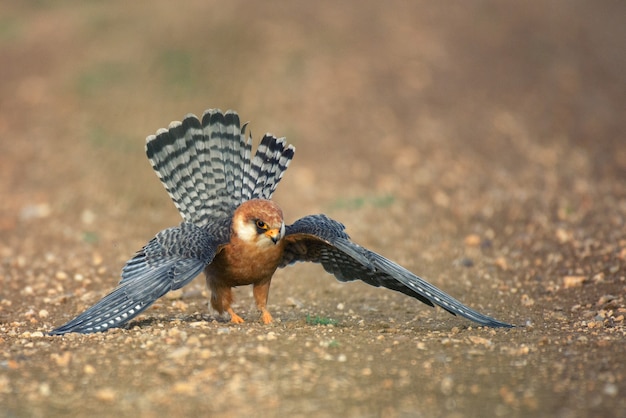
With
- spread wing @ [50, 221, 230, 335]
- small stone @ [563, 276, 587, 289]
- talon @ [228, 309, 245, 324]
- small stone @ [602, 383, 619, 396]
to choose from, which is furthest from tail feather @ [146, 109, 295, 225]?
small stone @ [602, 383, 619, 396]

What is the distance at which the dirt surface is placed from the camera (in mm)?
6043

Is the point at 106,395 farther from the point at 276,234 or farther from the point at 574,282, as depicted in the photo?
the point at 574,282

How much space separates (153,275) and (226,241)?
2.69 feet

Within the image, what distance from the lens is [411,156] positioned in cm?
1457

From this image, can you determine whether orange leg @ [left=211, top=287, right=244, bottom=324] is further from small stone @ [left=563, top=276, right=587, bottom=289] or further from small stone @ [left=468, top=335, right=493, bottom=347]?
small stone @ [left=563, top=276, right=587, bottom=289]

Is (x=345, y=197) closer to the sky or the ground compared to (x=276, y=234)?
closer to the sky

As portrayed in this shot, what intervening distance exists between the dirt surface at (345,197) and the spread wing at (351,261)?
31 centimetres

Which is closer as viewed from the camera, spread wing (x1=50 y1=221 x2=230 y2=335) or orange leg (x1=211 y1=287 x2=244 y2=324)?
spread wing (x1=50 y1=221 x2=230 y2=335)

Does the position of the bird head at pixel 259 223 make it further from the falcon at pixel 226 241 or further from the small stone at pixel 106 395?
the small stone at pixel 106 395

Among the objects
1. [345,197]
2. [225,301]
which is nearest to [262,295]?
[225,301]

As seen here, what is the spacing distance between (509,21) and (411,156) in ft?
22.4

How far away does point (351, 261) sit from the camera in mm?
8133

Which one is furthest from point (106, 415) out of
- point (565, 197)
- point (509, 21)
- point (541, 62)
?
point (509, 21)

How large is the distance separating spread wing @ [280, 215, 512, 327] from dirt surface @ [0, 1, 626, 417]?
0.31 meters
